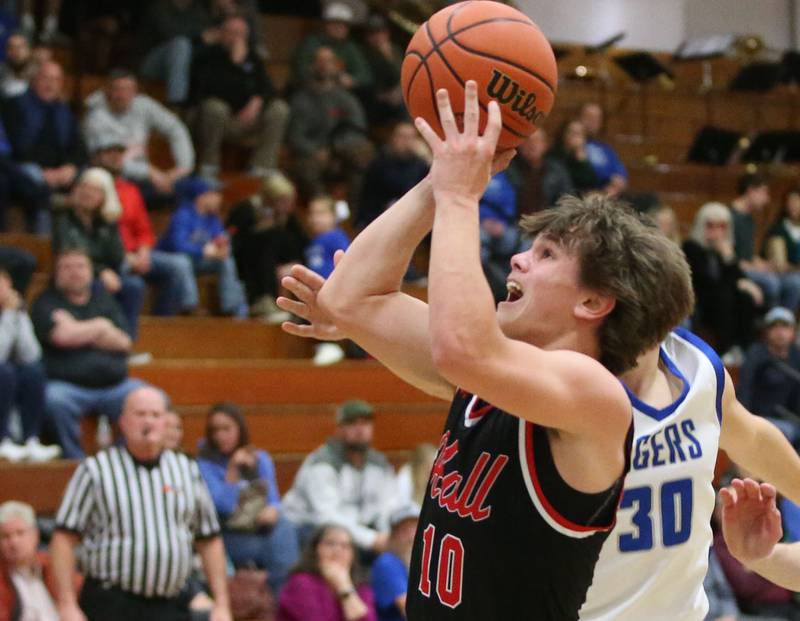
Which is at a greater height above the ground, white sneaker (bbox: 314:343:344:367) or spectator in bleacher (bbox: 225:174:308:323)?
spectator in bleacher (bbox: 225:174:308:323)

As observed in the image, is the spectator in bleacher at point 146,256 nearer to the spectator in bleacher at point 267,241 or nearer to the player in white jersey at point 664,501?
the spectator in bleacher at point 267,241

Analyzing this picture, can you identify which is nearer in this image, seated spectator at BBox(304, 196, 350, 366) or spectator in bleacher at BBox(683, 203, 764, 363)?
seated spectator at BBox(304, 196, 350, 366)

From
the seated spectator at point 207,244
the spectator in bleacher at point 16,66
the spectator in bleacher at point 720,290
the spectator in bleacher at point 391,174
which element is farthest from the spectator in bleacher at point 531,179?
the spectator in bleacher at point 16,66

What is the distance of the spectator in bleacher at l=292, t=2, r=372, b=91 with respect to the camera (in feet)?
40.4

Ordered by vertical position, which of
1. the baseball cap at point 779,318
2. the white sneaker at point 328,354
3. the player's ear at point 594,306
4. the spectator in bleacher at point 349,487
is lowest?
the spectator in bleacher at point 349,487

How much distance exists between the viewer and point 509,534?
8.37ft

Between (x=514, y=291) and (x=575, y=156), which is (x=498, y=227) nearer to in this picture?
(x=575, y=156)

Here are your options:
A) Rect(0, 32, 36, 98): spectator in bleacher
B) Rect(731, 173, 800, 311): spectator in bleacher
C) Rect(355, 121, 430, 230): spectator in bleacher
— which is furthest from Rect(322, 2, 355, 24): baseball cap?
Rect(731, 173, 800, 311): spectator in bleacher

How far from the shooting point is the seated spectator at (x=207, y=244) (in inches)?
393

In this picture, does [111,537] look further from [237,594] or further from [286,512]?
[286,512]

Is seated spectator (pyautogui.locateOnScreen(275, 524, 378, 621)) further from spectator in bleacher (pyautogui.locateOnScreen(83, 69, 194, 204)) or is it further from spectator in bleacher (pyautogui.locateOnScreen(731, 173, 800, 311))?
spectator in bleacher (pyautogui.locateOnScreen(731, 173, 800, 311))

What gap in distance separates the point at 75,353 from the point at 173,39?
4.39 meters

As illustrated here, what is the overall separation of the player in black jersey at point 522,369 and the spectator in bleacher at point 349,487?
5.06 meters

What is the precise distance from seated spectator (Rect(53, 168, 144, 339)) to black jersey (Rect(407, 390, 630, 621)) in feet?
21.2
